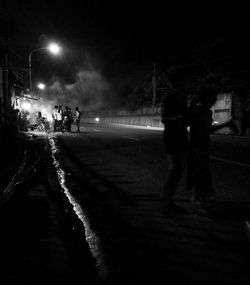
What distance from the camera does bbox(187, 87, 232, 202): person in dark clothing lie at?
16.1 feet

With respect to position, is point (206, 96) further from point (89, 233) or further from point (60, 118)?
point (60, 118)

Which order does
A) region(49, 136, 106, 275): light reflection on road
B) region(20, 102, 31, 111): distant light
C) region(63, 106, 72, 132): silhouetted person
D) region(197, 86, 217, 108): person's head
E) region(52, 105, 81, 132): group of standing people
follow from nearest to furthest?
region(49, 136, 106, 275): light reflection on road, region(197, 86, 217, 108): person's head, region(52, 105, 81, 132): group of standing people, region(63, 106, 72, 132): silhouetted person, region(20, 102, 31, 111): distant light

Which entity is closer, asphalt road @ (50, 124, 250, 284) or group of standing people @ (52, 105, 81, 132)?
asphalt road @ (50, 124, 250, 284)

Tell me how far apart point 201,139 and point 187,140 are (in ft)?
1.02

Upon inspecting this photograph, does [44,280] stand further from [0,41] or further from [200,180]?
[0,41]

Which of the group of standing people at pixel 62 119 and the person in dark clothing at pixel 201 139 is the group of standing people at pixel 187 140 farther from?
the group of standing people at pixel 62 119

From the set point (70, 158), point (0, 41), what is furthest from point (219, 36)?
point (70, 158)

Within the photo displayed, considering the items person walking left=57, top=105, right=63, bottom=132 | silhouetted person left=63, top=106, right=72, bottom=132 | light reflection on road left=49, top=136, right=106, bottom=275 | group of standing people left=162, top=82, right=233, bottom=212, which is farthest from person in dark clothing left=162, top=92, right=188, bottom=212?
silhouetted person left=63, top=106, right=72, bottom=132

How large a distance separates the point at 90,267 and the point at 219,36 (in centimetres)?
4428

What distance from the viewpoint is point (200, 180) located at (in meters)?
5.09

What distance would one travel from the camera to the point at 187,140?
4.81m

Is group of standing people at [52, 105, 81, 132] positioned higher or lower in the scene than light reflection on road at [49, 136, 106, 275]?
higher

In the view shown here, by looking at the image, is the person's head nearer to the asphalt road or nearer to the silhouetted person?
the asphalt road

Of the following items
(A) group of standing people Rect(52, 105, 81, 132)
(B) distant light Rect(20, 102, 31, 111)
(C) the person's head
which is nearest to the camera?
(C) the person's head
